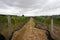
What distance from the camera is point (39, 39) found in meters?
2.03

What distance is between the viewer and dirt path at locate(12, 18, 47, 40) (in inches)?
80.3

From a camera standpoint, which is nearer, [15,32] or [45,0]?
[15,32]

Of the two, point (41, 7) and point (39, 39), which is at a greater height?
point (41, 7)

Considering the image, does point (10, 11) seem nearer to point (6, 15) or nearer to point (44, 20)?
point (6, 15)

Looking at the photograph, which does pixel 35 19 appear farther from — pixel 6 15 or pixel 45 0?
pixel 6 15

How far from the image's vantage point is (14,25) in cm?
207

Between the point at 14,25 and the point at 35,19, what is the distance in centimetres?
41

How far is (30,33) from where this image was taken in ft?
6.73

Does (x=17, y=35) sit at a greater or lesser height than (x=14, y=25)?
lesser

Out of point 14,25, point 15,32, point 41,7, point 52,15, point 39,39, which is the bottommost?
point 39,39

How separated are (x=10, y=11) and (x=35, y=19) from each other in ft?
1.66

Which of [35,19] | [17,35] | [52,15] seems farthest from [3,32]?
[52,15]

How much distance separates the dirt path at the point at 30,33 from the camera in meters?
2.04

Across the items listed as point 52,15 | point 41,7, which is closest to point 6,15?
point 41,7
